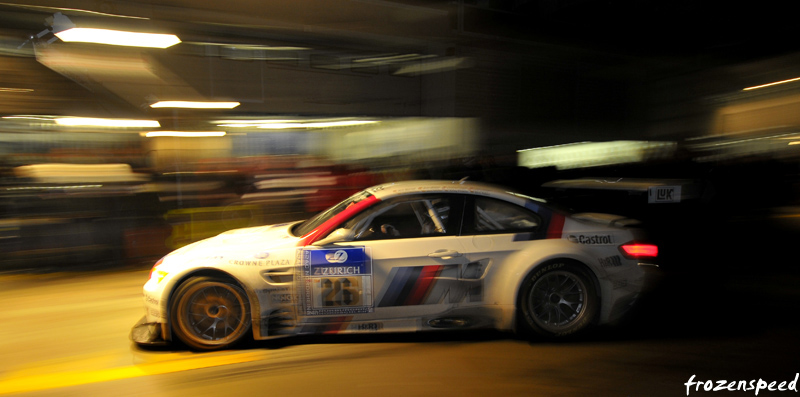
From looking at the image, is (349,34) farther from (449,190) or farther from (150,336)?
(150,336)

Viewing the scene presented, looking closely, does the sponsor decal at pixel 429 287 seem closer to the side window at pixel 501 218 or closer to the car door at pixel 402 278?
the car door at pixel 402 278

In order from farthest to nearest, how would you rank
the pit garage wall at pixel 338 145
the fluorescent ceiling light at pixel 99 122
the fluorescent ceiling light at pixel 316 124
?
the fluorescent ceiling light at pixel 316 124 < the pit garage wall at pixel 338 145 < the fluorescent ceiling light at pixel 99 122

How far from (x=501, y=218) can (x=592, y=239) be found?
76 cm

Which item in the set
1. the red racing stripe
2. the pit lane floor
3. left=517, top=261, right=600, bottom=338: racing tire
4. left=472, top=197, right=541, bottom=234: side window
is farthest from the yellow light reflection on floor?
left=517, top=261, right=600, bottom=338: racing tire

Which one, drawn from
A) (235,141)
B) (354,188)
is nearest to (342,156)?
(354,188)

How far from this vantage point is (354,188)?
9.68 meters

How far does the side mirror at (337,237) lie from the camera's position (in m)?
3.94

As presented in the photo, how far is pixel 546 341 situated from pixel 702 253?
11.4ft

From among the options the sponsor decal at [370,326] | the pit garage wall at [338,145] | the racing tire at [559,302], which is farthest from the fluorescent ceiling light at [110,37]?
the racing tire at [559,302]

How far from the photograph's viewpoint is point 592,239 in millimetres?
4031

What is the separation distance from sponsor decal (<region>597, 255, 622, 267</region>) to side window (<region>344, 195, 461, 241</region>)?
3.97ft

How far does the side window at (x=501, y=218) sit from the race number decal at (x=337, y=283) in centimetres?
101

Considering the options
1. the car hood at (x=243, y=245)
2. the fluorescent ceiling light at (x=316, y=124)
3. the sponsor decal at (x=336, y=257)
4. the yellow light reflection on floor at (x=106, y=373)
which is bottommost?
the yellow light reflection on floor at (x=106, y=373)

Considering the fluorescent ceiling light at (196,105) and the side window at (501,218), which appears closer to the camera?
the side window at (501,218)
